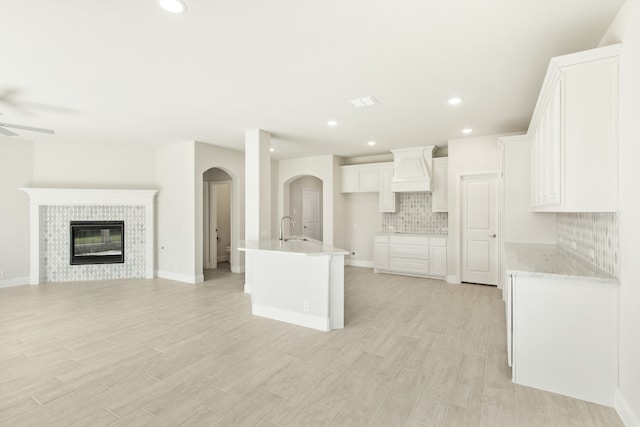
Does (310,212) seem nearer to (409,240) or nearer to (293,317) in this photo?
(409,240)

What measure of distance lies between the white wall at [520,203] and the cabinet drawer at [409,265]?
2047 millimetres

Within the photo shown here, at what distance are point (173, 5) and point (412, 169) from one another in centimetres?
522

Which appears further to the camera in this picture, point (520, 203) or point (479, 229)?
point (479, 229)

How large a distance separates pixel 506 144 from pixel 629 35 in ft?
8.29

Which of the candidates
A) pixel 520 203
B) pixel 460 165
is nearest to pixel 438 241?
pixel 460 165

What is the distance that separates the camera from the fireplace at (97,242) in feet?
20.6

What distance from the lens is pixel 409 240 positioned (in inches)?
255

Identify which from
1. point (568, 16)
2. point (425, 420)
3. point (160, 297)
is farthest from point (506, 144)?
point (160, 297)

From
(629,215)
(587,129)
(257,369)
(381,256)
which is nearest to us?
(629,215)

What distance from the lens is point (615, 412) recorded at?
2.12m

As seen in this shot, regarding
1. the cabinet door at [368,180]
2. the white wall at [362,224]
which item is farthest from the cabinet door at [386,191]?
the white wall at [362,224]

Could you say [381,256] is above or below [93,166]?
below

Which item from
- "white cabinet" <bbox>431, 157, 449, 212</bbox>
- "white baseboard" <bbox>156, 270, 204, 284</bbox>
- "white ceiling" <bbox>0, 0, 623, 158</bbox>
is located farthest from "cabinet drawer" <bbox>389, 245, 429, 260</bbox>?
"white baseboard" <bbox>156, 270, 204, 284</bbox>

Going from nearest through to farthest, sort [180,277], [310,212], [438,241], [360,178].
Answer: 1. [438,241]
2. [180,277]
3. [360,178]
4. [310,212]
